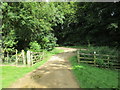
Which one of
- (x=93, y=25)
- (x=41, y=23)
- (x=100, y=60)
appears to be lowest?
(x=100, y=60)

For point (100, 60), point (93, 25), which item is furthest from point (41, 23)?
point (93, 25)

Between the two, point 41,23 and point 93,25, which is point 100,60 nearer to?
point 41,23

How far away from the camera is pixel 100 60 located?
30.3 ft

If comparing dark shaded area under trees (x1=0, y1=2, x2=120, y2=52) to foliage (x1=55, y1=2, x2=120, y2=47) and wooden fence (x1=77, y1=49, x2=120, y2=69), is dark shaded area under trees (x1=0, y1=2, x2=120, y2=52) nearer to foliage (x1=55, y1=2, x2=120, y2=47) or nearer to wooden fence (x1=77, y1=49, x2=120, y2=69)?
foliage (x1=55, y1=2, x2=120, y2=47)

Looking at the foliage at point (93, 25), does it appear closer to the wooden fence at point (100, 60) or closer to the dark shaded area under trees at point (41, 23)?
the dark shaded area under trees at point (41, 23)

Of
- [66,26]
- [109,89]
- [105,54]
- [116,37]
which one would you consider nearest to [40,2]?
[105,54]

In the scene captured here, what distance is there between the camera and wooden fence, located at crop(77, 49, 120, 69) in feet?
29.6

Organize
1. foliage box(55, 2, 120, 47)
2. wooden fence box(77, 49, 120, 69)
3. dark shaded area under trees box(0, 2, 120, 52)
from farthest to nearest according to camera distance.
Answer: foliage box(55, 2, 120, 47)
dark shaded area under trees box(0, 2, 120, 52)
wooden fence box(77, 49, 120, 69)

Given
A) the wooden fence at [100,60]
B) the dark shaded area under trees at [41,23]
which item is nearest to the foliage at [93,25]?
the dark shaded area under trees at [41,23]

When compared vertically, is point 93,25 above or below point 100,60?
above

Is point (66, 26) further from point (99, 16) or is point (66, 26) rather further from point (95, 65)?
point (95, 65)

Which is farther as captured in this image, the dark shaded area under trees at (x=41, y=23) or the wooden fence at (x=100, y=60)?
the dark shaded area under trees at (x=41, y=23)

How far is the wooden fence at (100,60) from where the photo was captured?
355 inches

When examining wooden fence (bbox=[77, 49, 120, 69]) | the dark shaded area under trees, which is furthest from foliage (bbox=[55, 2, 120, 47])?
wooden fence (bbox=[77, 49, 120, 69])
